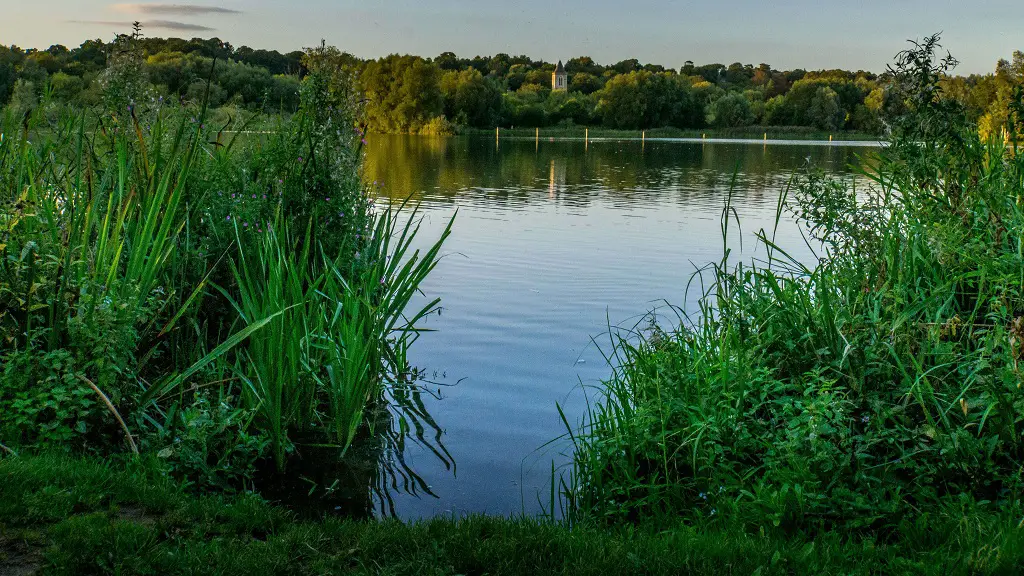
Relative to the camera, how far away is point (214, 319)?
6430mm

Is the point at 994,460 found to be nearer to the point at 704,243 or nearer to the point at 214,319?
the point at 214,319

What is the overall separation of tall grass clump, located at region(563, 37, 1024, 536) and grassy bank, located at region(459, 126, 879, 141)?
100.0 meters

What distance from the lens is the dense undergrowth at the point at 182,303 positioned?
4387 mm

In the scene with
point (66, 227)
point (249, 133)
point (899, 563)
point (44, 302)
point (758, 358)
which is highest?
point (249, 133)

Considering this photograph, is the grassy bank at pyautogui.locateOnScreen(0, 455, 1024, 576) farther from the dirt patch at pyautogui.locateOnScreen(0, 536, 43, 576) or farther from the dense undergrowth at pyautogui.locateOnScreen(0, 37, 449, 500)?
the dense undergrowth at pyautogui.locateOnScreen(0, 37, 449, 500)

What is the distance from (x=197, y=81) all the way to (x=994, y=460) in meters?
7.72

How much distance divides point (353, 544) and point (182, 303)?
286 cm

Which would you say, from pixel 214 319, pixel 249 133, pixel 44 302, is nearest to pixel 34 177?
pixel 44 302

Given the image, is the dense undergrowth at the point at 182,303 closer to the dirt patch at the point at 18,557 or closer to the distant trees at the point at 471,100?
the dirt patch at the point at 18,557

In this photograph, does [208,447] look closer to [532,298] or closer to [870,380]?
[870,380]

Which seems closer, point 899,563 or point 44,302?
point 899,563

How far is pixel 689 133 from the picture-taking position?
392 ft

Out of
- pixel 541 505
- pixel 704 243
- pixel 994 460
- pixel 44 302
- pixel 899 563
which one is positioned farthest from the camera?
pixel 704 243

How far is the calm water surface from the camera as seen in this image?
18.5ft
